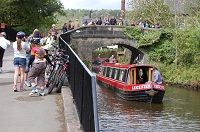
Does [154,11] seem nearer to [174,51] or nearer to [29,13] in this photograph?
[174,51]

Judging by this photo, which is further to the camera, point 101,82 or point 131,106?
point 101,82

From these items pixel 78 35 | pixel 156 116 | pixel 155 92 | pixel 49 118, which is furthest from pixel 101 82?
pixel 49 118

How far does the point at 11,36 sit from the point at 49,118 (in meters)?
40.8

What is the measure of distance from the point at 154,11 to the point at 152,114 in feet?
97.1

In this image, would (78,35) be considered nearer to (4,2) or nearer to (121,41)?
(121,41)

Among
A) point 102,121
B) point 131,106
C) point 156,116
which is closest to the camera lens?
point 102,121

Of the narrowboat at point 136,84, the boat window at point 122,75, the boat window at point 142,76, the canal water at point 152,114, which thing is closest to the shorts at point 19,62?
the canal water at point 152,114

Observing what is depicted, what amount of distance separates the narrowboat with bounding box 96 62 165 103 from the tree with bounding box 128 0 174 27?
20.7 m

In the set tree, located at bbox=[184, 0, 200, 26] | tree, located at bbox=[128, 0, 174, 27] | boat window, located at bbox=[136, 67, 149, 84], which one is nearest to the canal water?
boat window, located at bbox=[136, 67, 149, 84]

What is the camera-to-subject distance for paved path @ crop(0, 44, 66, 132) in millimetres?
7238

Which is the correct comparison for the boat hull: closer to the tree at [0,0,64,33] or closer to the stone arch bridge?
the stone arch bridge

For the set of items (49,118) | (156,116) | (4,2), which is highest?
(4,2)

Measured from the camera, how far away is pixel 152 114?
2253 centimetres

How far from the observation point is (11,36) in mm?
47594
